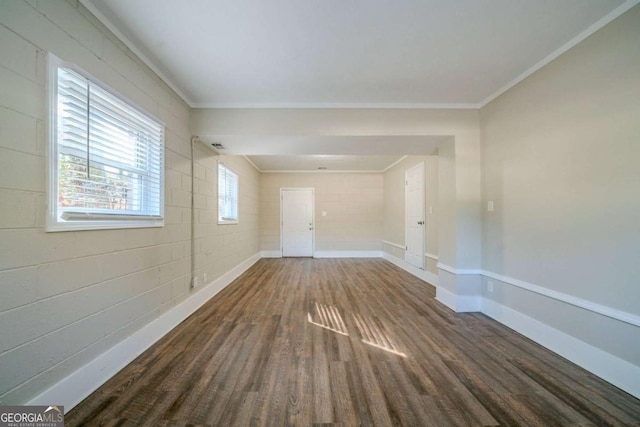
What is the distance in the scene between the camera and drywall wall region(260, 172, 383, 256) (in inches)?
263

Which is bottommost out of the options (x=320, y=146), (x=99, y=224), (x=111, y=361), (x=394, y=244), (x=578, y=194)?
(x=111, y=361)

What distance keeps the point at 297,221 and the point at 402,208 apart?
2910 millimetres

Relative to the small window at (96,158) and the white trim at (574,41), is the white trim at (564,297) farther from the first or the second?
the small window at (96,158)

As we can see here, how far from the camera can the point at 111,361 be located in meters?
1.67

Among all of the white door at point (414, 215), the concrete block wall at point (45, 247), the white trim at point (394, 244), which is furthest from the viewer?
the white trim at point (394, 244)

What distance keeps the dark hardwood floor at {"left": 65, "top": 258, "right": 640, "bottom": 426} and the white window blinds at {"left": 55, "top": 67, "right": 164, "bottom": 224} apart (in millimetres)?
1228

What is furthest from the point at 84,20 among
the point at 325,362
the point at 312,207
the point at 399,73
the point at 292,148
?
the point at 312,207

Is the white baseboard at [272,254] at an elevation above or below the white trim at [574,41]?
below

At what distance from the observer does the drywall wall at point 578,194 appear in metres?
1.56

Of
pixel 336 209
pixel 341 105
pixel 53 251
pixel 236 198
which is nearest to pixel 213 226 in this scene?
pixel 236 198

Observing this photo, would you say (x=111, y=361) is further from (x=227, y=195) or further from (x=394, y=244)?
(x=394, y=244)

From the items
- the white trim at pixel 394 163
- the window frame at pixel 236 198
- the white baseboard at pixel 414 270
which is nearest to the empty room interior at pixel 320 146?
the window frame at pixel 236 198

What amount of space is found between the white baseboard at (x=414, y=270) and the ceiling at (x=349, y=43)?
2779mm

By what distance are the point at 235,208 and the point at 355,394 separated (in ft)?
12.5
